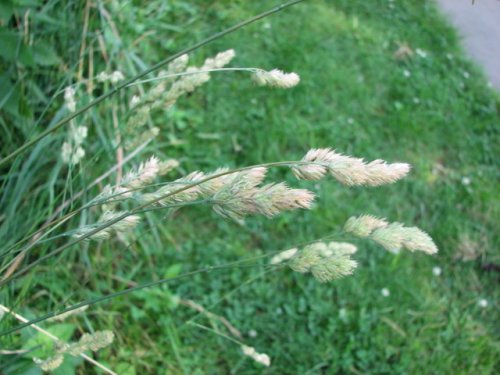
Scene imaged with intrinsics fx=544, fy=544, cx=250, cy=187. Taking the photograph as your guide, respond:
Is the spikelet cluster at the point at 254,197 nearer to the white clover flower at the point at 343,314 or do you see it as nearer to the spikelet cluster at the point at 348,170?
the spikelet cluster at the point at 348,170

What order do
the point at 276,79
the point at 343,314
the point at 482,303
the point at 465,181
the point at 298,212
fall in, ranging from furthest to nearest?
the point at 465,181
the point at 298,212
the point at 482,303
the point at 343,314
the point at 276,79

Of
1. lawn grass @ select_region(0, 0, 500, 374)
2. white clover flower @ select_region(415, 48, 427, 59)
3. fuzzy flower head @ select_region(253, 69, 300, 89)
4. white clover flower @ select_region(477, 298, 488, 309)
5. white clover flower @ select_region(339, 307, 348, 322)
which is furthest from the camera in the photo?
white clover flower @ select_region(415, 48, 427, 59)

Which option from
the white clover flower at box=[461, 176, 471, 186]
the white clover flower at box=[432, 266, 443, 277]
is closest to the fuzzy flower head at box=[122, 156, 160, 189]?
the white clover flower at box=[432, 266, 443, 277]

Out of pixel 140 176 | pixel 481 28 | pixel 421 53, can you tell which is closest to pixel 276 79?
pixel 140 176

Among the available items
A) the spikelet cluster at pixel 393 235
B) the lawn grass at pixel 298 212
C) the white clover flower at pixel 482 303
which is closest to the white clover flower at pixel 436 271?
the lawn grass at pixel 298 212

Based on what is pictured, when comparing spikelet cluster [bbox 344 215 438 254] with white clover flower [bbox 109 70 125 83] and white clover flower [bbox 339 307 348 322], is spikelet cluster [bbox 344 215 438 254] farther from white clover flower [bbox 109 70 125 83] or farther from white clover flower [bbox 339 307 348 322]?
white clover flower [bbox 339 307 348 322]

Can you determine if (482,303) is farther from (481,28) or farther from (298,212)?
(481,28)
